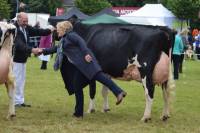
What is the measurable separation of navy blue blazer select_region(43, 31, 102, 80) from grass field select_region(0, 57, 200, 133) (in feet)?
3.23

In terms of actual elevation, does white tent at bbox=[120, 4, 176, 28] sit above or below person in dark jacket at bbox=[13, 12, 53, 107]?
below

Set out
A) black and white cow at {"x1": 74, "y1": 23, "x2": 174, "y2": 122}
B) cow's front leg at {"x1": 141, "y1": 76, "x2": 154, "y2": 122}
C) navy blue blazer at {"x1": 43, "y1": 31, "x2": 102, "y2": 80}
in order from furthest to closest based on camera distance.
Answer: black and white cow at {"x1": 74, "y1": 23, "x2": 174, "y2": 122} → cow's front leg at {"x1": 141, "y1": 76, "x2": 154, "y2": 122} → navy blue blazer at {"x1": 43, "y1": 31, "x2": 102, "y2": 80}

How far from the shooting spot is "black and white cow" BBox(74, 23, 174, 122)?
11367 millimetres

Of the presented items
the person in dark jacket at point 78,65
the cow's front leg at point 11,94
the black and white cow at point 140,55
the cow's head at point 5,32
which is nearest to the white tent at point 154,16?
the black and white cow at point 140,55

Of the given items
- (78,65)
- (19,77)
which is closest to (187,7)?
(19,77)

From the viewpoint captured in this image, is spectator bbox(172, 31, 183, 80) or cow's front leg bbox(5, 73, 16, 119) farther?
spectator bbox(172, 31, 183, 80)

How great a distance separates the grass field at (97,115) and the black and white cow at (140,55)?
0.65 meters

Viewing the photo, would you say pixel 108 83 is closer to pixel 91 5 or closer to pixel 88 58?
pixel 88 58

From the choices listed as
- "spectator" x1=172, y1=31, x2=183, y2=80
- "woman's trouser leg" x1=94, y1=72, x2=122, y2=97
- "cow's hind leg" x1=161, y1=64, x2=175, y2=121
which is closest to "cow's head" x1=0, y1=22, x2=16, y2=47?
"woman's trouser leg" x1=94, y1=72, x2=122, y2=97

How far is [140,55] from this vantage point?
1141 centimetres

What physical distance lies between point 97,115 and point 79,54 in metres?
1.56

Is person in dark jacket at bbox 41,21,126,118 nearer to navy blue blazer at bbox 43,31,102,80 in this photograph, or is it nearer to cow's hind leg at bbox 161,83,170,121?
navy blue blazer at bbox 43,31,102,80

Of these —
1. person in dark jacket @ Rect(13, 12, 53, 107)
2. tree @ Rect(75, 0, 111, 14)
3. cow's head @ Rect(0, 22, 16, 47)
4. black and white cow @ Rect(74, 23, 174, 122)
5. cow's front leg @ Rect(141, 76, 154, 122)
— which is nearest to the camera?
cow's head @ Rect(0, 22, 16, 47)

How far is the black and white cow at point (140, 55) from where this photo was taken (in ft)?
37.3
